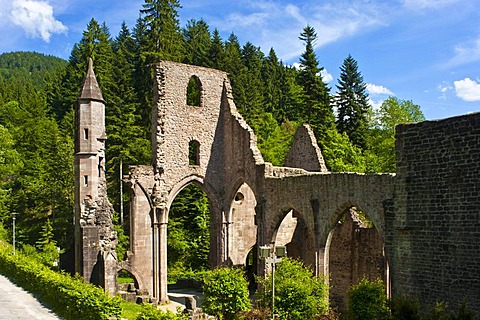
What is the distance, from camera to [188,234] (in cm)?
3581

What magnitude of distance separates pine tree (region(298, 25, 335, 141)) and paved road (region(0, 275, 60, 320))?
1016 inches

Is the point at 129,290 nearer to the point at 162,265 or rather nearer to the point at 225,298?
the point at 162,265

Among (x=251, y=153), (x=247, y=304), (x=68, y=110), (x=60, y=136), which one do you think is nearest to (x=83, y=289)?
(x=247, y=304)

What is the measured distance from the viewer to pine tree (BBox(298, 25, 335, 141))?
133 ft

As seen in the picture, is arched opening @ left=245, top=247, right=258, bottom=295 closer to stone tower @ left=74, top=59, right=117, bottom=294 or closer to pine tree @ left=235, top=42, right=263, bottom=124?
stone tower @ left=74, top=59, right=117, bottom=294

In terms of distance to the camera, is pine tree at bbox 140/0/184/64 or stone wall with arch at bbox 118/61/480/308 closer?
stone wall with arch at bbox 118/61/480/308

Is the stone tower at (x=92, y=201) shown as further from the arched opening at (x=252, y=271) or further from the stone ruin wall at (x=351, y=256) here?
the stone ruin wall at (x=351, y=256)

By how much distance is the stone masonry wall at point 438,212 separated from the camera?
13.1 meters

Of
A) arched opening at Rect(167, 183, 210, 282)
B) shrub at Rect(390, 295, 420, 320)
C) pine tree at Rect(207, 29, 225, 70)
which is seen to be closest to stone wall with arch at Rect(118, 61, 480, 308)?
shrub at Rect(390, 295, 420, 320)

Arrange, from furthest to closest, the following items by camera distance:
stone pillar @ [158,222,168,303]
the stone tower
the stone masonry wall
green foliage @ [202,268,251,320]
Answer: stone pillar @ [158,222,168,303]
the stone tower
green foliage @ [202,268,251,320]
the stone masonry wall

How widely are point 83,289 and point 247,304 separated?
5056mm

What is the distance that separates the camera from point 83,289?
1468cm

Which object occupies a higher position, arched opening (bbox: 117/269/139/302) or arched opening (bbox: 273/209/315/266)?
arched opening (bbox: 273/209/315/266)

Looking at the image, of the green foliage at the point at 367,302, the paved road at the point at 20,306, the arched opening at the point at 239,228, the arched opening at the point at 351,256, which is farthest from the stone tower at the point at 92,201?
the green foliage at the point at 367,302
